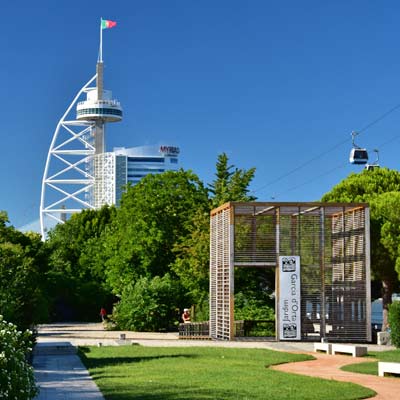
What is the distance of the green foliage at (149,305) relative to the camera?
4159cm

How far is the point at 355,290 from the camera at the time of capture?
32.8 meters

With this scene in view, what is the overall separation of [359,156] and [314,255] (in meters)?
10.9

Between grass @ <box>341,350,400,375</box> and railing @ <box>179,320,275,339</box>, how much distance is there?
8396mm

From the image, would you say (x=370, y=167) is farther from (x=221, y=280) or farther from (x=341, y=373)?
(x=341, y=373)

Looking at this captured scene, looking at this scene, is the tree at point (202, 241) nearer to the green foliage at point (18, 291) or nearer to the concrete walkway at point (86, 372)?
the concrete walkway at point (86, 372)

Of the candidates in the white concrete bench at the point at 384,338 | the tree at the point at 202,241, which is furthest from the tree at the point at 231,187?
the white concrete bench at the point at 384,338

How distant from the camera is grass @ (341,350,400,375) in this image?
68.7 ft

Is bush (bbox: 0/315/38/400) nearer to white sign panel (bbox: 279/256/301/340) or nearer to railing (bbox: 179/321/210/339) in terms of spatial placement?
white sign panel (bbox: 279/256/301/340)

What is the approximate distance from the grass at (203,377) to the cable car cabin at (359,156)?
1866 centimetres

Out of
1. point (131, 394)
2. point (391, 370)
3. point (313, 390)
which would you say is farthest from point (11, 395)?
point (391, 370)

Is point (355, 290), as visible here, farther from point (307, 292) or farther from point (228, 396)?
point (228, 396)

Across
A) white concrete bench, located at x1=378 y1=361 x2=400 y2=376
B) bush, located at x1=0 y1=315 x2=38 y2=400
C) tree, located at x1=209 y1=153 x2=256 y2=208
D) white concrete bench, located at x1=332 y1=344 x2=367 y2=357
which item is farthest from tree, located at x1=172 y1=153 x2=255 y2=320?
bush, located at x1=0 y1=315 x2=38 y2=400

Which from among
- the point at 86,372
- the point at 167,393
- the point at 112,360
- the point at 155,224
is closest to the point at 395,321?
the point at 112,360

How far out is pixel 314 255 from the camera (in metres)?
33.6
